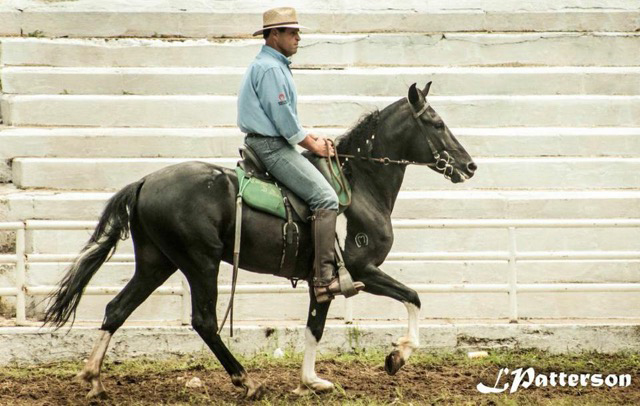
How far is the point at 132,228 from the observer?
8016 mm

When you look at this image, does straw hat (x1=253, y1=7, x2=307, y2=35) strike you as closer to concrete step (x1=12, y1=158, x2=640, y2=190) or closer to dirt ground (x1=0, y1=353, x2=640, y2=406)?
dirt ground (x1=0, y1=353, x2=640, y2=406)

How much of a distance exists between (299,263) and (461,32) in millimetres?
4648

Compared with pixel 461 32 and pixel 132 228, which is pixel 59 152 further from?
pixel 461 32

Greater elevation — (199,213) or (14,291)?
(199,213)

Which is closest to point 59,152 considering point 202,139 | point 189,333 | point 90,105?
point 90,105

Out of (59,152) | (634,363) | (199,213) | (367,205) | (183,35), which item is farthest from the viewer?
(183,35)

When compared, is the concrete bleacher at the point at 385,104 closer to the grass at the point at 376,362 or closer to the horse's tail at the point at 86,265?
the grass at the point at 376,362

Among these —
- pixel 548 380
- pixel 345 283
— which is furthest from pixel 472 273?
pixel 345 283

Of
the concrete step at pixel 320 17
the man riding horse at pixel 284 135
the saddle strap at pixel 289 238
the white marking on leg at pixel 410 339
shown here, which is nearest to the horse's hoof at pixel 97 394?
the saddle strap at pixel 289 238

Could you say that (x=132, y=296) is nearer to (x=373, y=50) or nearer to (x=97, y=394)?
(x=97, y=394)

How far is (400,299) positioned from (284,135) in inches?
56.1

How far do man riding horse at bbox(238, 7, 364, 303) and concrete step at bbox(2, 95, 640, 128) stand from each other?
314 cm

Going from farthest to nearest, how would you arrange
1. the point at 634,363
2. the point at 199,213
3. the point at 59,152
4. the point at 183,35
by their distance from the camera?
1. the point at 183,35
2. the point at 59,152
3. the point at 634,363
4. the point at 199,213

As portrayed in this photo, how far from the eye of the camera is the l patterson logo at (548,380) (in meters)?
8.40
